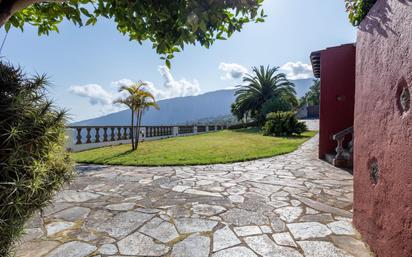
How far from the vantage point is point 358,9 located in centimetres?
317

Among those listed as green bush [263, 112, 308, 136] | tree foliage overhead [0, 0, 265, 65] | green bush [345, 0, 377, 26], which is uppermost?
green bush [345, 0, 377, 26]

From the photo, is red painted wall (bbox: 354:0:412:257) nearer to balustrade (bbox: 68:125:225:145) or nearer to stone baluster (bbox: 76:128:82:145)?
balustrade (bbox: 68:125:225:145)

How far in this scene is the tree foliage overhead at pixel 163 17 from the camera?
1956 millimetres

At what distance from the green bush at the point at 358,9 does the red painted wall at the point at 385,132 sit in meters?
0.28

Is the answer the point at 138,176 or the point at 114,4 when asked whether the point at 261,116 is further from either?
the point at 114,4

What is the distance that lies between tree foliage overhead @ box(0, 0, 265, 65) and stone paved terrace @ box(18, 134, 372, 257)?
216cm

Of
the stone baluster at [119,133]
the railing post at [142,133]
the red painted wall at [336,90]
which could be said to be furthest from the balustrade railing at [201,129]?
the red painted wall at [336,90]

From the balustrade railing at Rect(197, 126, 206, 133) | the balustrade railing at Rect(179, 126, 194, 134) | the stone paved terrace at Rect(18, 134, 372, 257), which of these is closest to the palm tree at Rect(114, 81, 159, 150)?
the stone paved terrace at Rect(18, 134, 372, 257)

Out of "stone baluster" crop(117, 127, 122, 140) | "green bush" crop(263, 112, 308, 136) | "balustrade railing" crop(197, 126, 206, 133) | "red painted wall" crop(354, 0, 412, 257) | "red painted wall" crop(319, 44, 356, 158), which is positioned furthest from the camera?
"balustrade railing" crop(197, 126, 206, 133)

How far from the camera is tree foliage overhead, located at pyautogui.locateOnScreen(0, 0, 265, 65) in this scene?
1.96 metres

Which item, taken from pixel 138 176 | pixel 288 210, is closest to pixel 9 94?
pixel 288 210

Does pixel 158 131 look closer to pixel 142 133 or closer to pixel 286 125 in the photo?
pixel 142 133

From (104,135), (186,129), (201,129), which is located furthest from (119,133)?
(201,129)

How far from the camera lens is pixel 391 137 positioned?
2.13m
